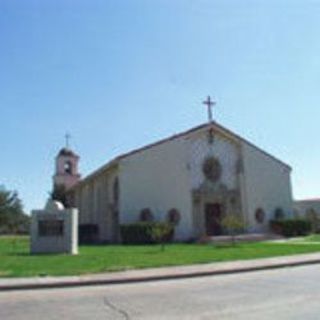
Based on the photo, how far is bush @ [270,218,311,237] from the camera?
39969 mm

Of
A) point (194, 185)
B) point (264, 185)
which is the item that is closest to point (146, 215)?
point (194, 185)

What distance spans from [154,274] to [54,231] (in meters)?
11.7

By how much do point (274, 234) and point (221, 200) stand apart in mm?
4238

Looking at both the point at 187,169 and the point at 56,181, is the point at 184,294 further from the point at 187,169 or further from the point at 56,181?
the point at 56,181

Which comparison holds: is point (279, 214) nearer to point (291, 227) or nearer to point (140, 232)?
point (291, 227)

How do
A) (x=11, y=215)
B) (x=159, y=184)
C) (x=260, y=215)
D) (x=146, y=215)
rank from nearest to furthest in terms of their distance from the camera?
(x=146, y=215)
(x=159, y=184)
(x=260, y=215)
(x=11, y=215)

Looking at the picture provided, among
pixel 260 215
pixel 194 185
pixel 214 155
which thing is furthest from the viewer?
pixel 260 215

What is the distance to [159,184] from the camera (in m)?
38.9

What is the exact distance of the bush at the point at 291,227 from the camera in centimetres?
3997

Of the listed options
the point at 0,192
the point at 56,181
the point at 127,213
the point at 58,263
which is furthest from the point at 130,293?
the point at 0,192

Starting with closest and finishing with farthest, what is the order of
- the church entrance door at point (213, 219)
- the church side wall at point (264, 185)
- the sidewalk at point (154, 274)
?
the sidewalk at point (154, 274) → the church entrance door at point (213, 219) → the church side wall at point (264, 185)

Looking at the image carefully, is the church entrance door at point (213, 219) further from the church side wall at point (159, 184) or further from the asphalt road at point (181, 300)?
the asphalt road at point (181, 300)

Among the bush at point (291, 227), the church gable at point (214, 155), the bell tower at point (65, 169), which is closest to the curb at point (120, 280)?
the church gable at point (214, 155)

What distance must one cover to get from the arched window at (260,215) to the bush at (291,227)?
107cm
